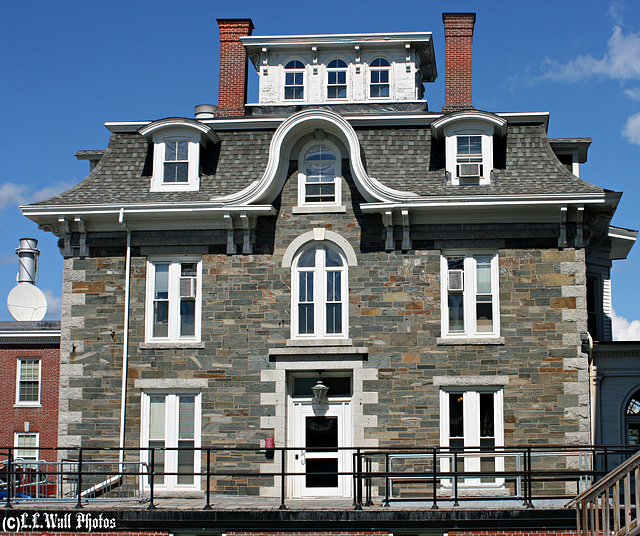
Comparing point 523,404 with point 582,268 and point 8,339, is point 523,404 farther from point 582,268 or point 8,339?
point 8,339

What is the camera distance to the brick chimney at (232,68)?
22000mm

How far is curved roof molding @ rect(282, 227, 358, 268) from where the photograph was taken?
18.4 meters

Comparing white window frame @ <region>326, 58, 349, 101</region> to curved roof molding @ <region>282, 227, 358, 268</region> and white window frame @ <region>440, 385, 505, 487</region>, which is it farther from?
white window frame @ <region>440, 385, 505, 487</region>

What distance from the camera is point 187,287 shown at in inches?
734

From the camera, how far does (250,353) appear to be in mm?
18297

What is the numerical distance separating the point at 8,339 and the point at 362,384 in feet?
55.4

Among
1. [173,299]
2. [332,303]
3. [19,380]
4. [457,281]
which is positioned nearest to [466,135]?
[457,281]

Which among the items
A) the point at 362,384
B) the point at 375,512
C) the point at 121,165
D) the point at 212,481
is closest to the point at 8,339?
the point at 121,165

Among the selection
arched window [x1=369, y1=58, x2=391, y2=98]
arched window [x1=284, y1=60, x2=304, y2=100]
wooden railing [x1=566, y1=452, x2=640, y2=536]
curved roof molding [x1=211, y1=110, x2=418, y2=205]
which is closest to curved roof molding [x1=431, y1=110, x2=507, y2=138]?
curved roof molding [x1=211, y1=110, x2=418, y2=205]

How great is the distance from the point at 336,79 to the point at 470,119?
557 centimetres

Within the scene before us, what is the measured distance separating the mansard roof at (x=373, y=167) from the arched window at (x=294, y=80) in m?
3.62

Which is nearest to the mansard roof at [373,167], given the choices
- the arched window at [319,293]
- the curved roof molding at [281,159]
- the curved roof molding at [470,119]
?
the curved roof molding at [281,159]

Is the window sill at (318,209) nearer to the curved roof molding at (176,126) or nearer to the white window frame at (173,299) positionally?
the white window frame at (173,299)

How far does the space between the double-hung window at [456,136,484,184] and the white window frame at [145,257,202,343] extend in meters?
6.07
